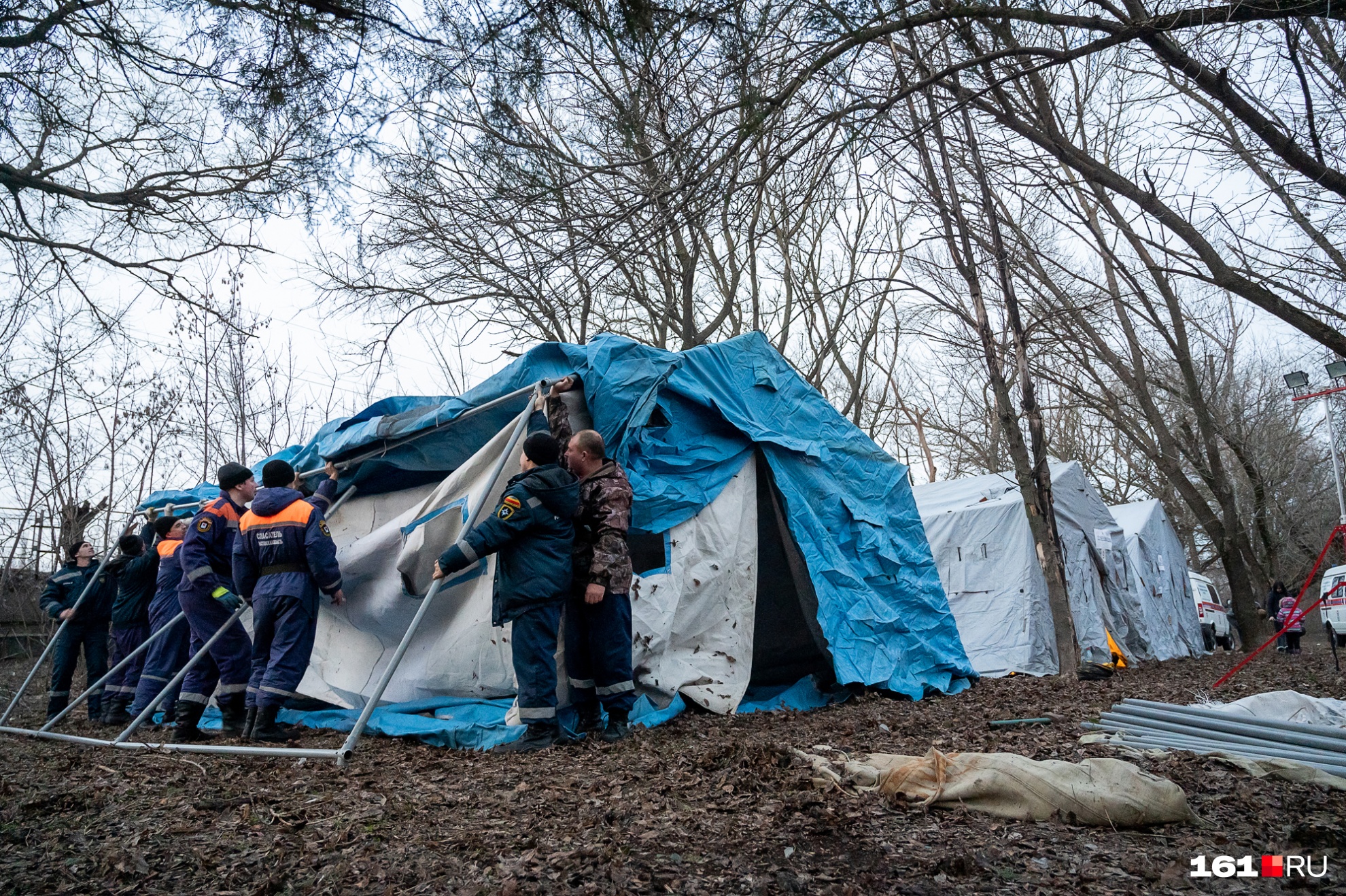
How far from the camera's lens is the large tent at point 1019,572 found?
33.6 feet

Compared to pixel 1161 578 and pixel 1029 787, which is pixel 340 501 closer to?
pixel 1029 787

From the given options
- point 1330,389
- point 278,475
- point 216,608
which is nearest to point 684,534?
point 278,475

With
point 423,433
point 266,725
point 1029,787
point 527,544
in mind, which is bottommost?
point 1029,787

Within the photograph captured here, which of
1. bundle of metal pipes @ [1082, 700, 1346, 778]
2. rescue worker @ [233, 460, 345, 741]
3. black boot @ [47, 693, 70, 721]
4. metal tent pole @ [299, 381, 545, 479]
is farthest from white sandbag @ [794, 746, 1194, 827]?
black boot @ [47, 693, 70, 721]

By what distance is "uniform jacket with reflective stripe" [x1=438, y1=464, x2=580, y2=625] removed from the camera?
4.64 metres

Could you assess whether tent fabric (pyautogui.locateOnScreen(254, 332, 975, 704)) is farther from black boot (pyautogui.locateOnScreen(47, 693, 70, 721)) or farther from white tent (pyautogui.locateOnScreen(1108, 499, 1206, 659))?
white tent (pyautogui.locateOnScreen(1108, 499, 1206, 659))

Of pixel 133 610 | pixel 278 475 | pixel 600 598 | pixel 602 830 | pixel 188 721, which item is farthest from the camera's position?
pixel 133 610

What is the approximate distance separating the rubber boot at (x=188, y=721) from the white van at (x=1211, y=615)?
18055mm

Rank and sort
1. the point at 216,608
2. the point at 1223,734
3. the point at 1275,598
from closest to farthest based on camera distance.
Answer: the point at 1223,734
the point at 216,608
the point at 1275,598

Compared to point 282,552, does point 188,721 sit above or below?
below

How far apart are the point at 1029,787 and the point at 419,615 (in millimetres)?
2974

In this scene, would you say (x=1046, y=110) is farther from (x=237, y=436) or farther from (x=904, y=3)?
(x=237, y=436)

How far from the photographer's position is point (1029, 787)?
3.14 metres

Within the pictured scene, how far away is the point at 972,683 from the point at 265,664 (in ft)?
17.5
